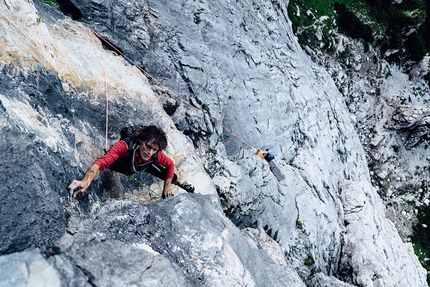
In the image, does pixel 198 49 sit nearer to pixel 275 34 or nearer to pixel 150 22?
pixel 150 22

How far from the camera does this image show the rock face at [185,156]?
4.46m

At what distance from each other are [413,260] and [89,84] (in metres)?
23.9

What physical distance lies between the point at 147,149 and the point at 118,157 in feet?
2.13

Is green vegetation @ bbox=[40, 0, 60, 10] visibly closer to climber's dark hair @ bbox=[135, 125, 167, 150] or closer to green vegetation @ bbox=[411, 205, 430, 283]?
climber's dark hair @ bbox=[135, 125, 167, 150]

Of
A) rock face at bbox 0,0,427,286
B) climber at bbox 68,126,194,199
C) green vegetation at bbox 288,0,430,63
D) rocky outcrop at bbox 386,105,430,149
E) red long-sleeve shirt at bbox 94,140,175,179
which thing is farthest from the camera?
rocky outcrop at bbox 386,105,430,149

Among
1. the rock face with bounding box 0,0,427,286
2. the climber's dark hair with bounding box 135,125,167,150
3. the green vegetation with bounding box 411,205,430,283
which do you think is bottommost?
the green vegetation with bounding box 411,205,430,283

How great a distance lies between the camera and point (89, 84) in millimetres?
7422

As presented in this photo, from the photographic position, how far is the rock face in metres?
4.46

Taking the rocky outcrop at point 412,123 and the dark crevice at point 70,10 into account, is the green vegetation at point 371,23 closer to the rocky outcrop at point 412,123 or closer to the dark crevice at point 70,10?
the rocky outcrop at point 412,123

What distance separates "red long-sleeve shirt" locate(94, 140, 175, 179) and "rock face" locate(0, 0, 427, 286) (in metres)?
0.49

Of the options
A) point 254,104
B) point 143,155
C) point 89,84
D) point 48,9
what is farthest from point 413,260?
point 48,9


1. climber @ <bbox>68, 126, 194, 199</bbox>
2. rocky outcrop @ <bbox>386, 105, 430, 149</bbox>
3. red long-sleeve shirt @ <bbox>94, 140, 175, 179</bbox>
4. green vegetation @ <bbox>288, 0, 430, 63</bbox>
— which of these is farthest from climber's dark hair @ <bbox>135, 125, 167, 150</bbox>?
rocky outcrop @ <bbox>386, 105, 430, 149</bbox>

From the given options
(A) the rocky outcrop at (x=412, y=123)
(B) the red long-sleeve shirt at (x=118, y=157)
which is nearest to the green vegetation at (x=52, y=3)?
(B) the red long-sleeve shirt at (x=118, y=157)

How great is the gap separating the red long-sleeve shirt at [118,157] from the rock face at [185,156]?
486mm
